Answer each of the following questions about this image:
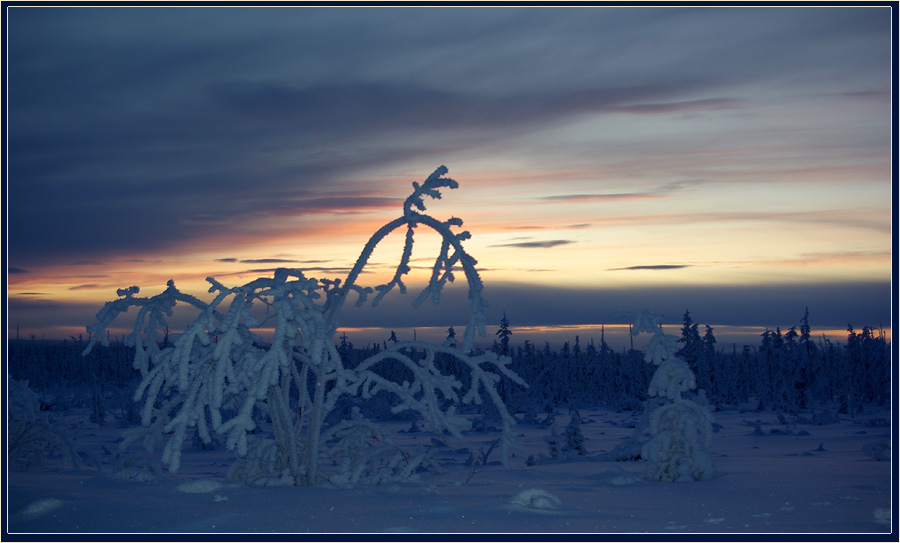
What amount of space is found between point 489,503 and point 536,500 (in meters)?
0.55

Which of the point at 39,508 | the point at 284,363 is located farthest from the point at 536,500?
the point at 39,508

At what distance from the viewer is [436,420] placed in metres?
9.98

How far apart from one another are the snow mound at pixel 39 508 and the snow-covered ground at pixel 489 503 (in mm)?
13

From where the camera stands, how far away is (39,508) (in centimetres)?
718

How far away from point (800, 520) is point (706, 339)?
46.7 metres

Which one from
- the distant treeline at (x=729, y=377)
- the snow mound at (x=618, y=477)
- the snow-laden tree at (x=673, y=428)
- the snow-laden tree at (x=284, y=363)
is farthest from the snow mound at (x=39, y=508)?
the distant treeline at (x=729, y=377)

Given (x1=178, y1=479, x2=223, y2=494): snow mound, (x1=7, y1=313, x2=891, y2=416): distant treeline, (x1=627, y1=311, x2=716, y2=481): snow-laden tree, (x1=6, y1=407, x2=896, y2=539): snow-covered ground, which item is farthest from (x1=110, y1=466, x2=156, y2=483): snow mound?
(x1=7, y1=313, x2=891, y2=416): distant treeline

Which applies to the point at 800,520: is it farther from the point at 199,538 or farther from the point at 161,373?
the point at 161,373

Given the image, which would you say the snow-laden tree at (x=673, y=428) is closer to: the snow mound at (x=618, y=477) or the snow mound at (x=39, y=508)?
the snow mound at (x=618, y=477)

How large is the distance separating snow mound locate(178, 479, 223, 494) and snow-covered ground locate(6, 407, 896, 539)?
17mm

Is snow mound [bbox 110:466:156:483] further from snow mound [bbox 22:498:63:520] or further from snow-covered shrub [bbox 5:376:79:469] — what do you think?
snow-covered shrub [bbox 5:376:79:469]

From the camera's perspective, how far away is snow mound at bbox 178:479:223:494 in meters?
8.51

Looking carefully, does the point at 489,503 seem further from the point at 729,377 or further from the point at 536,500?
the point at 729,377

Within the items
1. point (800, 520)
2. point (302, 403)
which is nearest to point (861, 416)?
point (800, 520)
